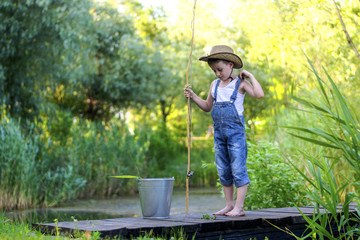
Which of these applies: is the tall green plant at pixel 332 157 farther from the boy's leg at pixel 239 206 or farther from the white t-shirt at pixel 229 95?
the white t-shirt at pixel 229 95

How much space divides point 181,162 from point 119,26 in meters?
5.18

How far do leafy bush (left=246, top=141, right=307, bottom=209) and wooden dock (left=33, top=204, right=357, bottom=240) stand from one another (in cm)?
135

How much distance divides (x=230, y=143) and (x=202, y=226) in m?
0.83

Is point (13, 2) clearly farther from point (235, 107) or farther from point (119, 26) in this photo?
point (119, 26)

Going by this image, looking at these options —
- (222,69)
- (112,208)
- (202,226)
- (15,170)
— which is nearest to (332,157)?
(202,226)

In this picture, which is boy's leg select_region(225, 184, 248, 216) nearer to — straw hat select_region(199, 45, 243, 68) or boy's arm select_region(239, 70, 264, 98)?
boy's arm select_region(239, 70, 264, 98)

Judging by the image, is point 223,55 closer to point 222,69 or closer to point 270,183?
point 222,69

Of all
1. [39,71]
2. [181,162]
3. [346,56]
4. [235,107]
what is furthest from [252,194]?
[181,162]

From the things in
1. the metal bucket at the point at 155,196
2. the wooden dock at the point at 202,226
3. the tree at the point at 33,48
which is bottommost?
the wooden dock at the point at 202,226

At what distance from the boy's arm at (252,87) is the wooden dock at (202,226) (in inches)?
39.3

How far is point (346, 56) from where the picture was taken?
604cm

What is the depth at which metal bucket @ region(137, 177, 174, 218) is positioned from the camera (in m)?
3.72

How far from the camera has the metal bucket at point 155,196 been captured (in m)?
3.72

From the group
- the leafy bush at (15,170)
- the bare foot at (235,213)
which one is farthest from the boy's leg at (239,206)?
the leafy bush at (15,170)
